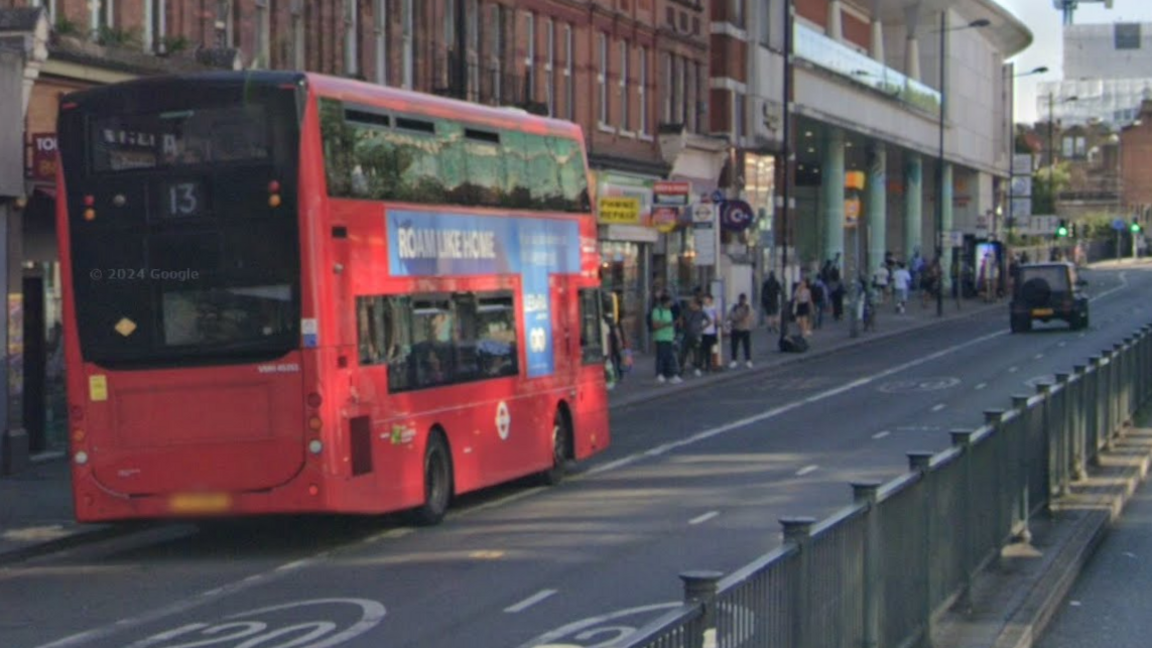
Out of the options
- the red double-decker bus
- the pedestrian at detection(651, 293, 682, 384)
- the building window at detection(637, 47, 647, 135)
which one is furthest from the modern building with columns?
the red double-decker bus

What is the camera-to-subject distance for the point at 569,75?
46.0m

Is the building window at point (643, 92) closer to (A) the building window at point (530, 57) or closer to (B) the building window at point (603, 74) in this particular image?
(B) the building window at point (603, 74)

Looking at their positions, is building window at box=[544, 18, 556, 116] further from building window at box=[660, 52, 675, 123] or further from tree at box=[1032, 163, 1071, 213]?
tree at box=[1032, 163, 1071, 213]

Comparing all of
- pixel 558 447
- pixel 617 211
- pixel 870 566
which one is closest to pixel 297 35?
pixel 617 211

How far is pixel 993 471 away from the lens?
13531 millimetres

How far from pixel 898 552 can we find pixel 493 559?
6753mm

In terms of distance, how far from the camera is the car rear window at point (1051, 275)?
59500 mm

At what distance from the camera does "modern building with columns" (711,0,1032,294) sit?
60.8 metres

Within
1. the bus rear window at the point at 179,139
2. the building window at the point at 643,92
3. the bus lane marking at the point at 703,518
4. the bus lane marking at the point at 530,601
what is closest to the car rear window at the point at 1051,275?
the building window at the point at 643,92

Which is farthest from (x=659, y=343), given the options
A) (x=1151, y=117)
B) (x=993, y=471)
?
(x=1151, y=117)

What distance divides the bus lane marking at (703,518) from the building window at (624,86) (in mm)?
30688

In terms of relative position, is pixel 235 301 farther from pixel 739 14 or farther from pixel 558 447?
pixel 739 14

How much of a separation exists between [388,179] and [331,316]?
193 centimetres

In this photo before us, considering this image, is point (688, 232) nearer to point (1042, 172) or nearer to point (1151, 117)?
point (1042, 172)
